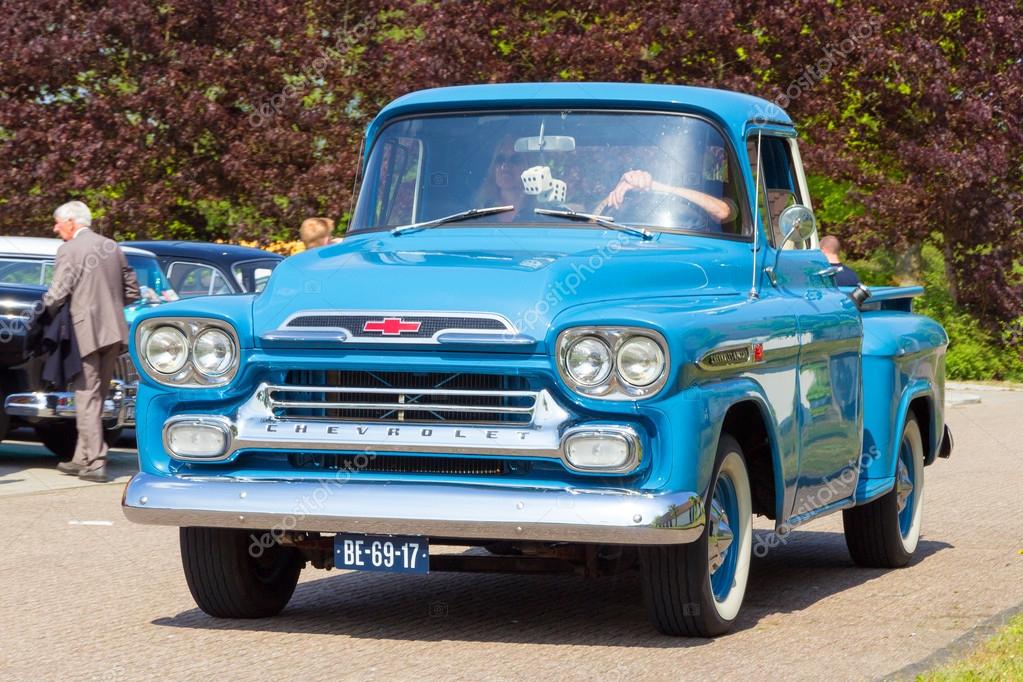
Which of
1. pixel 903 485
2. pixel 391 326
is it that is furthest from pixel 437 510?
pixel 903 485

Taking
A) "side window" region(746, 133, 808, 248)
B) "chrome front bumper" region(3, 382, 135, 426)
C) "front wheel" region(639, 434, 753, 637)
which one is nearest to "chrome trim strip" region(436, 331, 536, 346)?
"front wheel" region(639, 434, 753, 637)

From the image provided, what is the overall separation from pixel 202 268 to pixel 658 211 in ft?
31.4

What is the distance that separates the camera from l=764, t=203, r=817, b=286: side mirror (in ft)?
25.3

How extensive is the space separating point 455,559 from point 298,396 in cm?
90

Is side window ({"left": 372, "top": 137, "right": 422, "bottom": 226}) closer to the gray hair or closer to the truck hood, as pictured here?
the truck hood

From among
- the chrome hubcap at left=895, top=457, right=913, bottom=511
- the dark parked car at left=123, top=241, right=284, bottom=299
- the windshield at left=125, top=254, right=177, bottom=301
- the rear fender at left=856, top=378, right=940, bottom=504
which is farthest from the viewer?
the dark parked car at left=123, top=241, right=284, bottom=299

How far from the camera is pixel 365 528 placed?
20.9 feet

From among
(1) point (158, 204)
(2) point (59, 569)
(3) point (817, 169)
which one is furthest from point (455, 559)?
(3) point (817, 169)

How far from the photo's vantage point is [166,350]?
268 inches

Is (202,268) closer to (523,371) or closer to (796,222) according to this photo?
(796,222)

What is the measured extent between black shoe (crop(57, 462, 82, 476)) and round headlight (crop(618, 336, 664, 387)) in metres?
7.91

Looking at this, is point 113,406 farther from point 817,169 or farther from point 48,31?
point 817,169

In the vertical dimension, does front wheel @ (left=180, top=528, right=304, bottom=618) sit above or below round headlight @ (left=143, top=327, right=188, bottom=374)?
below

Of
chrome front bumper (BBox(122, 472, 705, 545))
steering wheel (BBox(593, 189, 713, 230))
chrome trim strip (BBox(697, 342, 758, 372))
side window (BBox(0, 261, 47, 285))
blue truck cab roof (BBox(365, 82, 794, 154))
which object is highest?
blue truck cab roof (BBox(365, 82, 794, 154))
